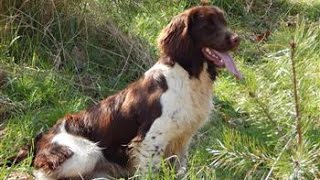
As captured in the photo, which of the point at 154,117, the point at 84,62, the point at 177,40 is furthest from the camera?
the point at 84,62

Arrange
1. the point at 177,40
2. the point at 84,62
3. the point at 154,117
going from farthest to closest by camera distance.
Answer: the point at 84,62 → the point at 177,40 → the point at 154,117

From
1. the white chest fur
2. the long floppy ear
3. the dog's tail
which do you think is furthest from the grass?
the long floppy ear

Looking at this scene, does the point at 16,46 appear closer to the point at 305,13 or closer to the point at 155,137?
the point at 155,137

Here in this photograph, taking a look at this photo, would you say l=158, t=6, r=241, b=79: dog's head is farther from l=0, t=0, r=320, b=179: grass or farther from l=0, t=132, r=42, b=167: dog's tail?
l=0, t=132, r=42, b=167: dog's tail

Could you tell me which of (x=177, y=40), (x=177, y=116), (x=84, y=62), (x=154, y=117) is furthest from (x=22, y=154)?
(x=84, y=62)

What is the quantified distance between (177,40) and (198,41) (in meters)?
0.14

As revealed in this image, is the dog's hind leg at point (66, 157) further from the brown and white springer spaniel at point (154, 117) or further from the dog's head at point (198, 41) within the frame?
the dog's head at point (198, 41)

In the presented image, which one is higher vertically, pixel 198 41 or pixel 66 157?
pixel 198 41

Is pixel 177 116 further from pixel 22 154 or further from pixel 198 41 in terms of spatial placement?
pixel 22 154

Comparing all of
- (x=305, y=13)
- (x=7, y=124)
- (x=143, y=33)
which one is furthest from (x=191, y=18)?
(x=305, y=13)

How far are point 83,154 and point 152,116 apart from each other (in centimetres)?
54

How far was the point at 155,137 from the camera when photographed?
14.2 ft

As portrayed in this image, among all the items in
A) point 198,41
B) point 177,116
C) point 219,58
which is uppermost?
point 198,41

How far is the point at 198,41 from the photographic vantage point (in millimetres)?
4445
